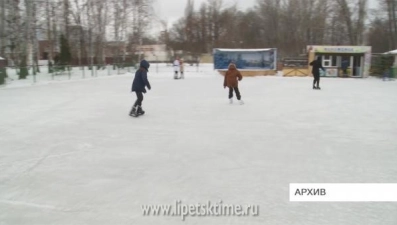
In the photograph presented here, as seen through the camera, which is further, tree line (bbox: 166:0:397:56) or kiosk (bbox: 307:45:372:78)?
tree line (bbox: 166:0:397:56)

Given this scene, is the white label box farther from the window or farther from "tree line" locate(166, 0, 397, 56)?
"tree line" locate(166, 0, 397, 56)

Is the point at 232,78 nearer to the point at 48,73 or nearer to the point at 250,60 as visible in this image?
the point at 250,60

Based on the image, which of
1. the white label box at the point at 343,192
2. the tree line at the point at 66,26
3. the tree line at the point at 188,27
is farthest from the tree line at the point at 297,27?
the white label box at the point at 343,192

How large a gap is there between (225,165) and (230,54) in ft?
88.8

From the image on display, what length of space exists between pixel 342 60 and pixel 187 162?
27.8 meters

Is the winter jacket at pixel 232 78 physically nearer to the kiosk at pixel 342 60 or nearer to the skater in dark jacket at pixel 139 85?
the skater in dark jacket at pixel 139 85

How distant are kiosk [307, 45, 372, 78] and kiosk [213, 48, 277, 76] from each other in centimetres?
354

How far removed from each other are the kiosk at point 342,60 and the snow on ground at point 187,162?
19999 millimetres

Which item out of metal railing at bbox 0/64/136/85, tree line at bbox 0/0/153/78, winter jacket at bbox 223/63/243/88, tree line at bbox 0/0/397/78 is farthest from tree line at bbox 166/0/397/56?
winter jacket at bbox 223/63/243/88

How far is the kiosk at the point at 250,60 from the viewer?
31219mm

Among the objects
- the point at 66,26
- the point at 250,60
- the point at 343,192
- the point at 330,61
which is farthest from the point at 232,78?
the point at 66,26

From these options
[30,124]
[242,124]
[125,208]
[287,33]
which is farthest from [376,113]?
[287,33]

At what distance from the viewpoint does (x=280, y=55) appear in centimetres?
5178

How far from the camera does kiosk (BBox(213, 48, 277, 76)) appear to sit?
102 feet
